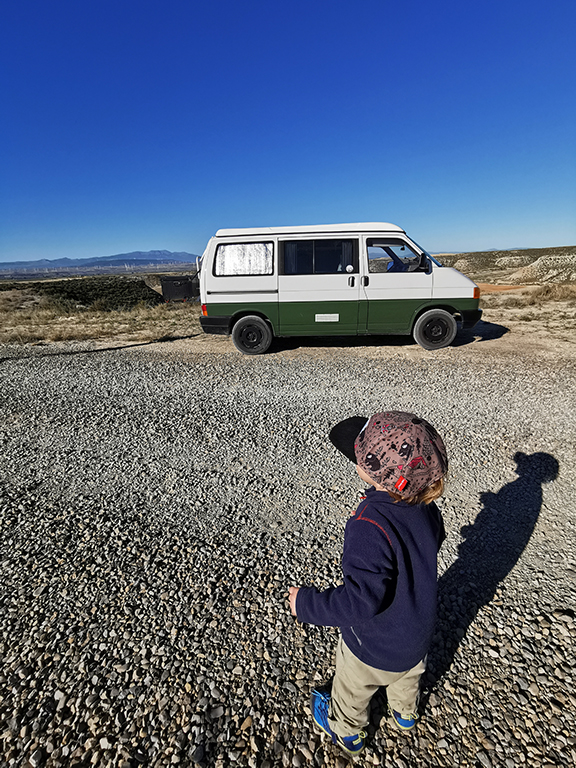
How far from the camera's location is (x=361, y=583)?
129 centimetres

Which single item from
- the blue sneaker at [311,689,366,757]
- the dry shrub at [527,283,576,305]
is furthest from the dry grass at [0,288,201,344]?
the dry shrub at [527,283,576,305]

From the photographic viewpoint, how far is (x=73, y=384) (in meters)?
6.75

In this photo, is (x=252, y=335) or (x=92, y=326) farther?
(x=92, y=326)

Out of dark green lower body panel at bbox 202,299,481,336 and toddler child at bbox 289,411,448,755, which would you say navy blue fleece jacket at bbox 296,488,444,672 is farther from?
dark green lower body panel at bbox 202,299,481,336

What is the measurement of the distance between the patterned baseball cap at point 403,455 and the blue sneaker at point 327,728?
1.16 metres

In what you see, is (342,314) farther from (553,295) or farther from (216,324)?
(553,295)

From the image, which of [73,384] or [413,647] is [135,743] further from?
[73,384]

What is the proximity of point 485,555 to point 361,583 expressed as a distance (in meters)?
1.93

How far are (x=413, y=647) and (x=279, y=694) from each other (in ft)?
2.89

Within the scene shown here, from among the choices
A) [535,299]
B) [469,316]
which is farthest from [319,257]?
[535,299]

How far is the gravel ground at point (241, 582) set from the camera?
1735mm

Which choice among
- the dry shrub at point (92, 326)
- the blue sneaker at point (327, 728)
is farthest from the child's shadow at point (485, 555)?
the dry shrub at point (92, 326)

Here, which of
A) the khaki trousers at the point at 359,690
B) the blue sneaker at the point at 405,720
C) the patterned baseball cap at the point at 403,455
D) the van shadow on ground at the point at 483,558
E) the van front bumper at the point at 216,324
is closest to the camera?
the patterned baseball cap at the point at 403,455

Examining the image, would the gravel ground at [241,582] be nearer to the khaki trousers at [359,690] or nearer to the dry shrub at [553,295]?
the khaki trousers at [359,690]
